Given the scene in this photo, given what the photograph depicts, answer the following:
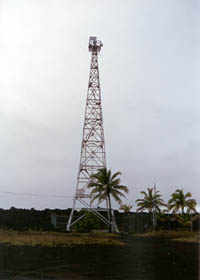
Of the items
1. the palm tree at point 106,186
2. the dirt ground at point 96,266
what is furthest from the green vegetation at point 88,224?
the dirt ground at point 96,266

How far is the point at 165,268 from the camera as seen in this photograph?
1181 cm

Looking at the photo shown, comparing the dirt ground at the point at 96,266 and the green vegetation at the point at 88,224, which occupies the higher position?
the green vegetation at the point at 88,224

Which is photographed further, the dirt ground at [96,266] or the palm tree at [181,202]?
the palm tree at [181,202]

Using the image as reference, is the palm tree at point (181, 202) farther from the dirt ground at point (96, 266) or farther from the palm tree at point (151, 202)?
the dirt ground at point (96, 266)

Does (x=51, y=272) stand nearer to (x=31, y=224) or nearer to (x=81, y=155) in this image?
(x=81, y=155)

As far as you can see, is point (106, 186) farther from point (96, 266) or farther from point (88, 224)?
point (96, 266)

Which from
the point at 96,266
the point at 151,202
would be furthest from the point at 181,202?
the point at 96,266

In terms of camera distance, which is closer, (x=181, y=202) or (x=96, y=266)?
(x=96, y=266)

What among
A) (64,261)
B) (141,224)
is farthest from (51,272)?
(141,224)

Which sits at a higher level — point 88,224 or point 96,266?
point 88,224

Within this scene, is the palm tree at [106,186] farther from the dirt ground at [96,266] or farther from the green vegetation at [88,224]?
the dirt ground at [96,266]

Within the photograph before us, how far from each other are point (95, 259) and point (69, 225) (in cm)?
1944

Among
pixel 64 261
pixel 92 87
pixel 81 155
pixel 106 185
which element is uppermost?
pixel 92 87

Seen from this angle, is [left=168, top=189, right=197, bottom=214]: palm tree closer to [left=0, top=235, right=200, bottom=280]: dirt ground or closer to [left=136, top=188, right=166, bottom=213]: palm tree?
[left=136, top=188, right=166, bottom=213]: palm tree
